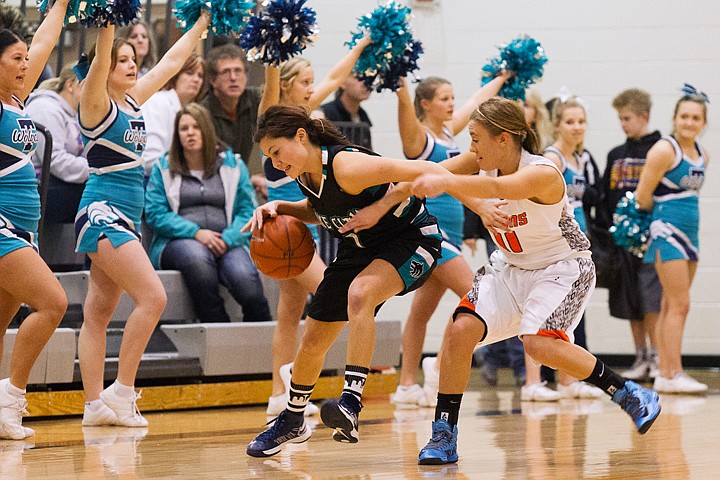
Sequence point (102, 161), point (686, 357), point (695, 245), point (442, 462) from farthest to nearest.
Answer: point (686, 357) < point (695, 245) < point (102, 161) < point (442, 462)

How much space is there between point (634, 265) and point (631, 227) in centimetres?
86

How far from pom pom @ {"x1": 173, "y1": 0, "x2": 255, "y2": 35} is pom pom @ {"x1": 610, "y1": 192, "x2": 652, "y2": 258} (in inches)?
134

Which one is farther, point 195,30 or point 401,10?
point 401,10

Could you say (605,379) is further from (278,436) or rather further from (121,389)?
(121,389)

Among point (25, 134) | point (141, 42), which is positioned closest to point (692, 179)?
point (141, 42)

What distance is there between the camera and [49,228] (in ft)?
22.8

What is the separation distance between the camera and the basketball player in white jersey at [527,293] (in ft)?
14.4

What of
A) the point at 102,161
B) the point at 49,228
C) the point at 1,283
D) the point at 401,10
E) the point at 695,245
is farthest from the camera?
the point at 695,245

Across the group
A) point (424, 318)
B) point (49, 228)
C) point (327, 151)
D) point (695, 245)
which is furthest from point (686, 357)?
point (327, 151)

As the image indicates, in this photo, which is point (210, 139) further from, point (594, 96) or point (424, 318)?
point (594, 96)

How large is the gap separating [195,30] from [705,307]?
Answer: 560 cm

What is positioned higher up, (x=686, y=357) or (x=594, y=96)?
(x=594, y=96)

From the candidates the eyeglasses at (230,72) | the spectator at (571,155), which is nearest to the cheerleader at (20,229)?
the eyeglasses at (230,72)

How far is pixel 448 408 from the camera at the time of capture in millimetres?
4441
